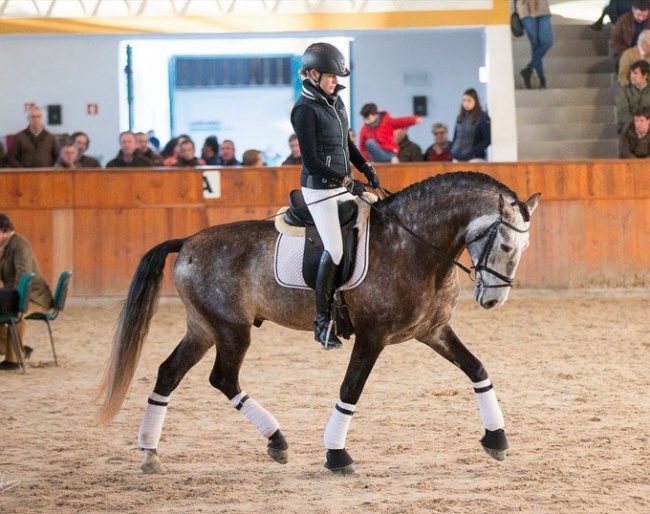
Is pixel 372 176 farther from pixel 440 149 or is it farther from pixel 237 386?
pixel 440 149

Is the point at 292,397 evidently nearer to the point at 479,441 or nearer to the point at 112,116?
the point at 479,441

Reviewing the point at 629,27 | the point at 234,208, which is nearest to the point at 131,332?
the point at 234,208

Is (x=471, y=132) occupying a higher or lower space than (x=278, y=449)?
higher

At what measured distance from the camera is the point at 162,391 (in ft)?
21.5

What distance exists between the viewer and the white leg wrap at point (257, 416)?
644 cm

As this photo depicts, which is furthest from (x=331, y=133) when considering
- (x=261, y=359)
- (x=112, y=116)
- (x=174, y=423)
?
(x=112, y=116)

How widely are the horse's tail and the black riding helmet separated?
4.66 ft

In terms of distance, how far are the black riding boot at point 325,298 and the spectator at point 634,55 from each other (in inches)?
429

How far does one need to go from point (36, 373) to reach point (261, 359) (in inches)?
78.5

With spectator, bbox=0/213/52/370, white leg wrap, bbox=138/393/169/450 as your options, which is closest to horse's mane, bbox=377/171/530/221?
white leg wrap, bbox=138/393/169/450

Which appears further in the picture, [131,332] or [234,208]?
[234,208]

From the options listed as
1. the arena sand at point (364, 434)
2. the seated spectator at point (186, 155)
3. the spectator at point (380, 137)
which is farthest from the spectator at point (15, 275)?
the spectator at point (380, 137)

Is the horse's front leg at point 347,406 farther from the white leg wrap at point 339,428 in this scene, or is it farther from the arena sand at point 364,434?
the arena sand at point 364,434

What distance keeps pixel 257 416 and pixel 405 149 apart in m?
9.24
